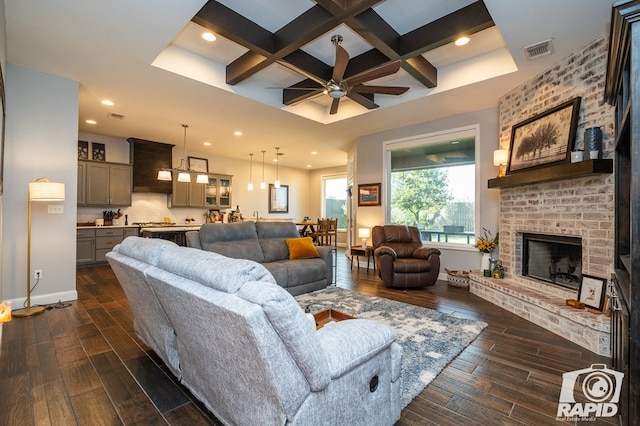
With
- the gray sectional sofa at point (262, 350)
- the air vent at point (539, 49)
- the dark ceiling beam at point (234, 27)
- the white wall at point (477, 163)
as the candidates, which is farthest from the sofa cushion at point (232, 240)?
the air vent at point (539, 49)

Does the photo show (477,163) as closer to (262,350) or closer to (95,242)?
(262,350)

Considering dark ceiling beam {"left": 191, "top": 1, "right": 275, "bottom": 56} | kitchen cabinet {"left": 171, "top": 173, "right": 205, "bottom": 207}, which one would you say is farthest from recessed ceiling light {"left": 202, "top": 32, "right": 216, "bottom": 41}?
kitchen cabinet {"left": 171, "top": 173, "right": 205, "bottom": 207}

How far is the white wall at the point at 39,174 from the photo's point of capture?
3418 millimetres

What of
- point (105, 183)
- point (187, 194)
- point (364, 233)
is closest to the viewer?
point (364, 233)

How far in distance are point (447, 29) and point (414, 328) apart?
3009 millimetres

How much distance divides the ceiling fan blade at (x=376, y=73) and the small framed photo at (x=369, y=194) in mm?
2991

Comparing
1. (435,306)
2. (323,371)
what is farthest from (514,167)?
(323,371)

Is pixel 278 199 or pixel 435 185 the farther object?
pixel 278 199

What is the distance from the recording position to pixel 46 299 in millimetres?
3641

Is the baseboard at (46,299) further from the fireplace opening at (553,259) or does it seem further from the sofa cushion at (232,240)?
the fireplace opening at (553,259)

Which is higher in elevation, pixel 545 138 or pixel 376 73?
pixel 376 73

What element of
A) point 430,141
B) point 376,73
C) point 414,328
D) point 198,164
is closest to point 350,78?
point 376,73

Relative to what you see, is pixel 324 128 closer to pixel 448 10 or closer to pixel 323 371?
pixel 448 10

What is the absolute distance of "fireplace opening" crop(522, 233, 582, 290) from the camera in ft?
10.9
